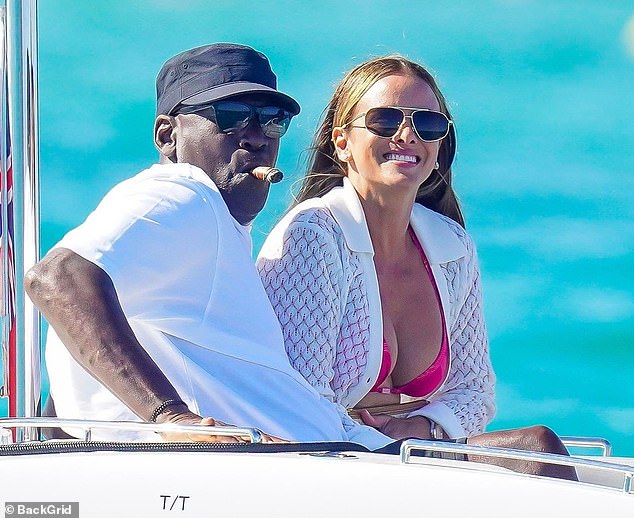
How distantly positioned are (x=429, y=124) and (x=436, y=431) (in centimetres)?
60

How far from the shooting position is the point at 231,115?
234 cm

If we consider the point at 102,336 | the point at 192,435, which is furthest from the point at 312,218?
the point at 192,435

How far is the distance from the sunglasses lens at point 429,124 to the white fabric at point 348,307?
194 mm

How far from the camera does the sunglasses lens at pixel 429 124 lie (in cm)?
251

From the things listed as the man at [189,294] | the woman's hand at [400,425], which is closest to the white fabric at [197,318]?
the man at [189,294]

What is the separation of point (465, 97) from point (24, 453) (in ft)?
25.0

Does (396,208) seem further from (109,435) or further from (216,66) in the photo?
(109,435)

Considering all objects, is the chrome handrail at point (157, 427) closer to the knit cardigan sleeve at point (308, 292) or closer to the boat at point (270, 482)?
the boat at point (270, 482)

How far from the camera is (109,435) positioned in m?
2.00

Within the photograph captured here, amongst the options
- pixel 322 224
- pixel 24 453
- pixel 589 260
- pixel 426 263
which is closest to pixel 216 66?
pixel 322 224

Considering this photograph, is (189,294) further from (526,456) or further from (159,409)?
(526,456)

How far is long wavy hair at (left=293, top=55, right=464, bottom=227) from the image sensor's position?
2.60 metres

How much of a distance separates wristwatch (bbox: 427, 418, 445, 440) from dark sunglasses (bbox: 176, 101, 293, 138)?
638mm
